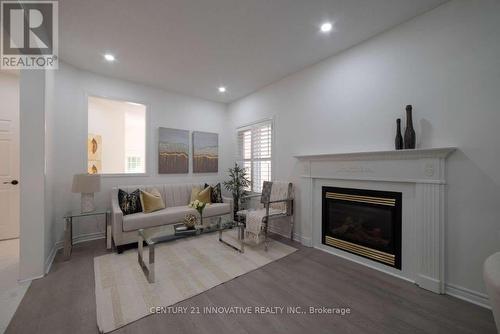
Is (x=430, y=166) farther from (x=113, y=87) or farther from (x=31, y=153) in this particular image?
(x=113, y=87)

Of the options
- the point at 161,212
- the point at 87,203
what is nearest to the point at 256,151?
the point at 161,212

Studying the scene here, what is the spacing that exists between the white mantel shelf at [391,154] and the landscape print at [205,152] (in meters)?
2.53

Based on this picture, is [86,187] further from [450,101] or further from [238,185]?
[450,101]

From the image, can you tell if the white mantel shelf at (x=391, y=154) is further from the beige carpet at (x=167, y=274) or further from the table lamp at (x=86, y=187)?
the table lamp at (x=86, y=187)

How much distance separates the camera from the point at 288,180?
11.7 ft

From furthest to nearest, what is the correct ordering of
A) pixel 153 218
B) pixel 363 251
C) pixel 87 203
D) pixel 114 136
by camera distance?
pixel 114 136 < pixel 153 218 < pixel 87 203 < pixel 363 251

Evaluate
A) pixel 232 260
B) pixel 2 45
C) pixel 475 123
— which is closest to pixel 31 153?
pixel 2 45

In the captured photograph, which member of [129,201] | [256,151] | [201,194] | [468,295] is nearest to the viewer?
[468,295]

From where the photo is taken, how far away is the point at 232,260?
2.63m

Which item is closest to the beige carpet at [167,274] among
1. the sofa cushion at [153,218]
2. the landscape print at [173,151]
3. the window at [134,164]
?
the sofa cushion at [153,218]

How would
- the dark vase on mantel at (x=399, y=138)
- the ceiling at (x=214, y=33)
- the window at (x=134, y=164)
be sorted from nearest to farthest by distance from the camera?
the ceiling at (x=214, y=33), the dark vase on mantel at (x=399, y=138), the window at (x=134, y=164)

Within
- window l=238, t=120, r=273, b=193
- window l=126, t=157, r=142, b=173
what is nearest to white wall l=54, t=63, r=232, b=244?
window l=238, t=120, r=273, b=193

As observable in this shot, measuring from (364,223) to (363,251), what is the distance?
1.16 feet

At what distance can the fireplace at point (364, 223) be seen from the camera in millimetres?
2314
